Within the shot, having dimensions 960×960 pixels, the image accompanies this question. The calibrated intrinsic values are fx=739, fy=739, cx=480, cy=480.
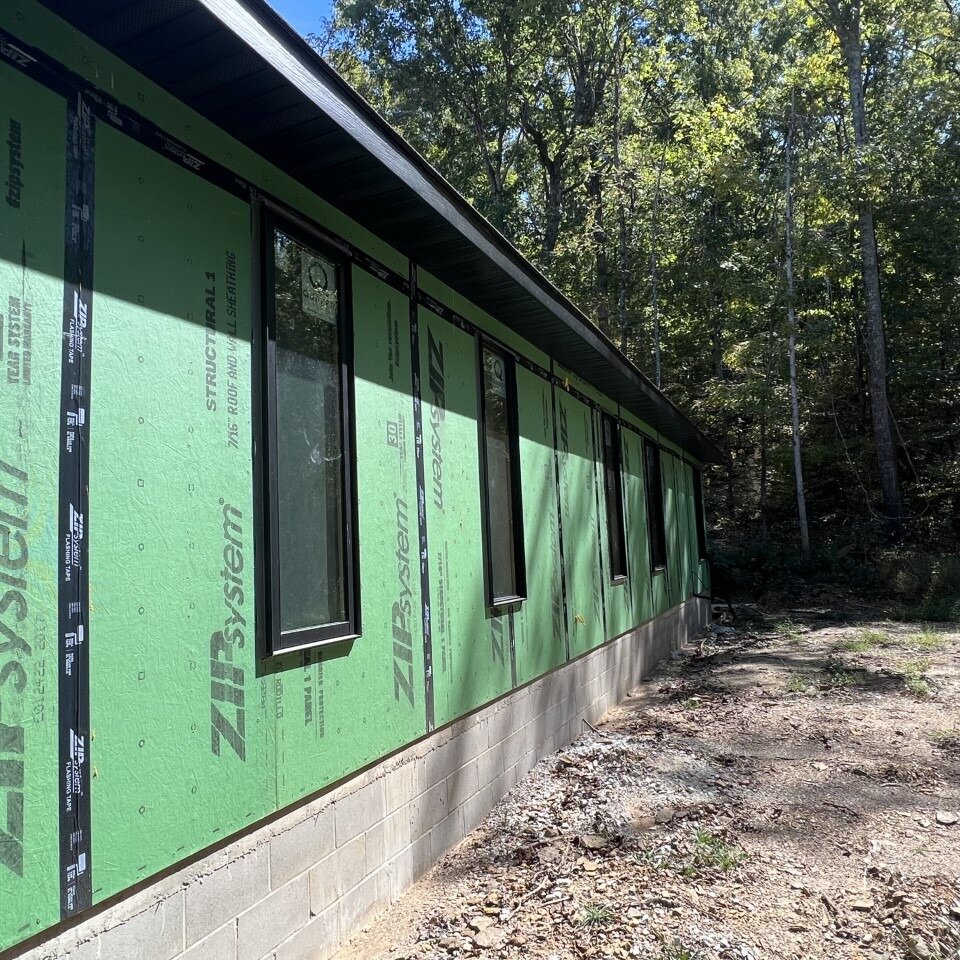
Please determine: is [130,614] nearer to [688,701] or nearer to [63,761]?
[63,761]

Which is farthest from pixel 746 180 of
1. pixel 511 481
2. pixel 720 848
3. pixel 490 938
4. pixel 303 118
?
pixel 490 938

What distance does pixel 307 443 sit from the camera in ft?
10.9

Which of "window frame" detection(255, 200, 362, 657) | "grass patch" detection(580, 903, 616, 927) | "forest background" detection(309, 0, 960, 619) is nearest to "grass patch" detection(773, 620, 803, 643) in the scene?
"forest background" detection(309, 0, 960, 619)

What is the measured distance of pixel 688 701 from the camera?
7.86 m

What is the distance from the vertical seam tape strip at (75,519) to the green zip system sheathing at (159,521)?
1cm

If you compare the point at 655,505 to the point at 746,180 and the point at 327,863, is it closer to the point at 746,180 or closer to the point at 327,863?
the point at 327,863

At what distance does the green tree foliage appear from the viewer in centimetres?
2027

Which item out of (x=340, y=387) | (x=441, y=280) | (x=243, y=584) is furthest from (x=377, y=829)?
(x=441, y=280)

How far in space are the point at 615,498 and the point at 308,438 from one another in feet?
19.3

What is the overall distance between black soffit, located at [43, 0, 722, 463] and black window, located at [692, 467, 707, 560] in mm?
10434

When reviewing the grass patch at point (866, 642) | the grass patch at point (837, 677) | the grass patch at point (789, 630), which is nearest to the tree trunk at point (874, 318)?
the grass patch at point (789, 630)

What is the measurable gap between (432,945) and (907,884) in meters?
2.31

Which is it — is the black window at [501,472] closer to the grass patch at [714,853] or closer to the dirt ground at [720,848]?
the dirt ground at [720,848]

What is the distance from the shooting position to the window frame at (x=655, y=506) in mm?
10406
